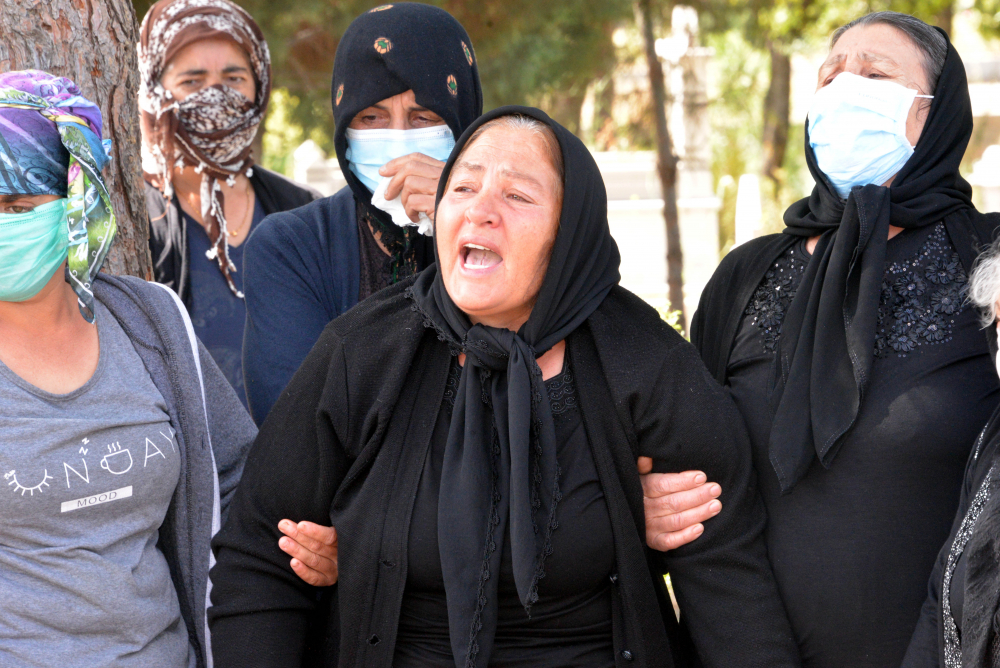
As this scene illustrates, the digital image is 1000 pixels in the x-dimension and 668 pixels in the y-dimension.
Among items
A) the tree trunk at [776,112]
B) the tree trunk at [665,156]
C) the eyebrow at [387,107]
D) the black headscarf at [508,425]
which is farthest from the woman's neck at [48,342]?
the tree trunk at [776,112]

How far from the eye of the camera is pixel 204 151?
4.13 metres

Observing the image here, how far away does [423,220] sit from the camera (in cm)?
304

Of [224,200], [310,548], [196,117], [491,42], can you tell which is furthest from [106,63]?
[491,42]

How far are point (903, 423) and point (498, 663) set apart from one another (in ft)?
3.86

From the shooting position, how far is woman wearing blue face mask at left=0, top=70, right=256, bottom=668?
2309 millimetres

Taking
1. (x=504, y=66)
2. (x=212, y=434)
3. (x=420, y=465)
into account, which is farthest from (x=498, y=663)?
(x=504, y=66)

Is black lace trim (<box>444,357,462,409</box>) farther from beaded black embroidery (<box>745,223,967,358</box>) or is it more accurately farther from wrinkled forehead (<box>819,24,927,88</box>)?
wrinkled forehead (<box>819,24,927,88</box>)

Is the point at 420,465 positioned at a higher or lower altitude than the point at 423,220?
lower

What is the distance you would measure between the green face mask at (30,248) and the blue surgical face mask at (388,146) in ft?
3.19

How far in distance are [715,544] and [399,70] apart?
164 cm

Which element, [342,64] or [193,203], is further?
[193,203]

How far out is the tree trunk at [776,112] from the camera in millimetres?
14531

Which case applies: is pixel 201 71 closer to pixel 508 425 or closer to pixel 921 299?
pixel 508 425

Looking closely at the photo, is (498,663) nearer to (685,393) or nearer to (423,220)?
(685,393)
